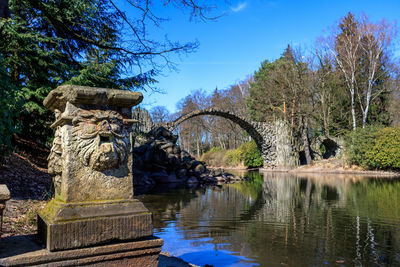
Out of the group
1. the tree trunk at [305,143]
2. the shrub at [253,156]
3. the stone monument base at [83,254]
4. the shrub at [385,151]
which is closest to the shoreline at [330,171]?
the shrub at [385,151]

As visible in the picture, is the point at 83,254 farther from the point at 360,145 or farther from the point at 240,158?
the point at 240,158

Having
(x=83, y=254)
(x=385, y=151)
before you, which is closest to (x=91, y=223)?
(x=83, y=254)

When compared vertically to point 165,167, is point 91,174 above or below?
above

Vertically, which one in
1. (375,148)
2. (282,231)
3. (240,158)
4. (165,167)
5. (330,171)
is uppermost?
(375,148)

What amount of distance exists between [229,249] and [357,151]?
61.7ft

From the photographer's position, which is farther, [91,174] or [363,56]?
[363,56]

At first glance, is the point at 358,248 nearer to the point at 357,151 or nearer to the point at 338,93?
the point at 357,151

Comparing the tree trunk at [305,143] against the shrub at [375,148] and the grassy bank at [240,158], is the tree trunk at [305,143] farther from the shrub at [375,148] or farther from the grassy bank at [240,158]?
the grassy bank at [240,158]

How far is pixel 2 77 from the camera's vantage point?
527cm

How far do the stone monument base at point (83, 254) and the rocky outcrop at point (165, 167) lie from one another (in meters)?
11.8

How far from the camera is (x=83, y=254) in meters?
2.07

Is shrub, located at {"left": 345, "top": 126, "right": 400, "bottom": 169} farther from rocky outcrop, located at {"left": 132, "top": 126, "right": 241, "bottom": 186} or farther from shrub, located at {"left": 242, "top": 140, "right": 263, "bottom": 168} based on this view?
shrub, located at {"left": 242, "top": 140, "right": 263, "bottom": 168}

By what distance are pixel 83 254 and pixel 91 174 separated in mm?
531

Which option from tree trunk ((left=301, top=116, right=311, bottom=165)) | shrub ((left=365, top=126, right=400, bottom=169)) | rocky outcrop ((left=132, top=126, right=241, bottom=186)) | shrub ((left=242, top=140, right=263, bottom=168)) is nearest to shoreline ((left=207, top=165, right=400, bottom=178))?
shrub ((left=365, top=126, right=400, bottom=169))
